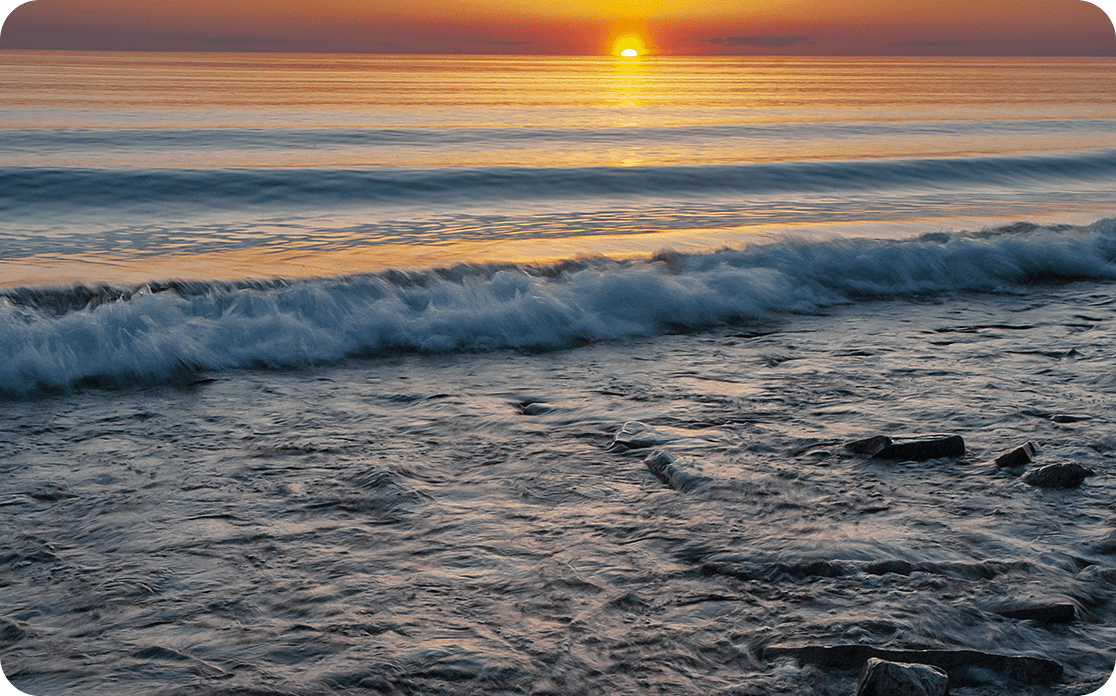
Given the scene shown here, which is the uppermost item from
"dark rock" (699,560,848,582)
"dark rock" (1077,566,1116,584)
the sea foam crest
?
the sea foam crest

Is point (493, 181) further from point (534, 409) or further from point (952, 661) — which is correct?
point (952, 661)

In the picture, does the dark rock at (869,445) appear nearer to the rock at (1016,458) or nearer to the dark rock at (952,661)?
the rock at (1016,458)

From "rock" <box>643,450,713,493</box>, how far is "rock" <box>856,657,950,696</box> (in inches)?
63.6

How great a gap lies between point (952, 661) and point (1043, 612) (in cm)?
52

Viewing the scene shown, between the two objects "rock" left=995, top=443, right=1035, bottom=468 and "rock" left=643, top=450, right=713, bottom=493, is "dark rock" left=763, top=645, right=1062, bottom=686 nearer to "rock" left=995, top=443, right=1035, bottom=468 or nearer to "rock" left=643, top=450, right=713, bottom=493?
"rock" left=643, top=450, right=713, bottom=493

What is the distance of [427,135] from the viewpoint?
24.2 metres

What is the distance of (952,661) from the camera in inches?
112

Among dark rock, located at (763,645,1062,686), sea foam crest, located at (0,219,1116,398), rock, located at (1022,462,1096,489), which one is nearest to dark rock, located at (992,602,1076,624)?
dark rock, located at (763,645,1062,686)

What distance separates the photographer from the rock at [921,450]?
15.2 feet

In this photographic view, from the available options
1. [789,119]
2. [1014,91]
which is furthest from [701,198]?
[1014,91]

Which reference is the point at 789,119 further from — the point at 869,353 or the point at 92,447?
the point at 92,447

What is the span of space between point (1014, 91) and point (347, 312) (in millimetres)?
53870

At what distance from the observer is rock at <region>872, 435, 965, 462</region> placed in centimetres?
462

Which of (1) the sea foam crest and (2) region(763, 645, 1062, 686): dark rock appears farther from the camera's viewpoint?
(1) the sea foam crest
